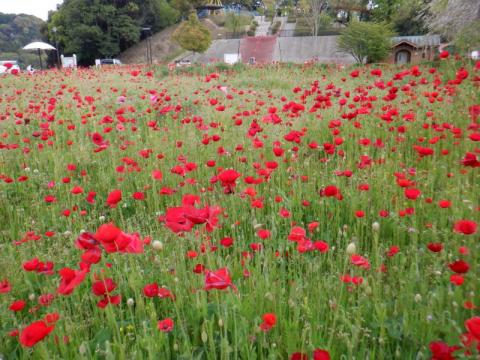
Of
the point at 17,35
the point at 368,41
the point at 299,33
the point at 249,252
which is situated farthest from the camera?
the point at 17,35

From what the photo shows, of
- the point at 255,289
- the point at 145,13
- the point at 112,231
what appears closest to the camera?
the point at 112,231

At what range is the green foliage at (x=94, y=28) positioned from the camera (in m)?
41.5

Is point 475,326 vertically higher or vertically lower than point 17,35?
lower

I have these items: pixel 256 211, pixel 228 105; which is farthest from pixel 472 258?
pixel 228 105

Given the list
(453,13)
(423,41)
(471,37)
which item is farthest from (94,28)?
(471,37)

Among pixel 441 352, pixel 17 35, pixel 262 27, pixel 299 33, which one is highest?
pixel 17 35

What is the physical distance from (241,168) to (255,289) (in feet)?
5.97

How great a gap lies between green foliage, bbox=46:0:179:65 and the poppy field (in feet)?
136

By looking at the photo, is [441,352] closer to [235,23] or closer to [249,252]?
[249,252]

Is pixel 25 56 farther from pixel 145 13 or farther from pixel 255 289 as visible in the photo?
pixel 255 289

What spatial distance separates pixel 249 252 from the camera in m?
2.11

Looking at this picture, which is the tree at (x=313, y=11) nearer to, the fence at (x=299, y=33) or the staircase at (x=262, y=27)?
the fence at (x=299, y=33)

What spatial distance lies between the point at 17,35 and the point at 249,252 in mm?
96459

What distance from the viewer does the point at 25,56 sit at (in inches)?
2768
